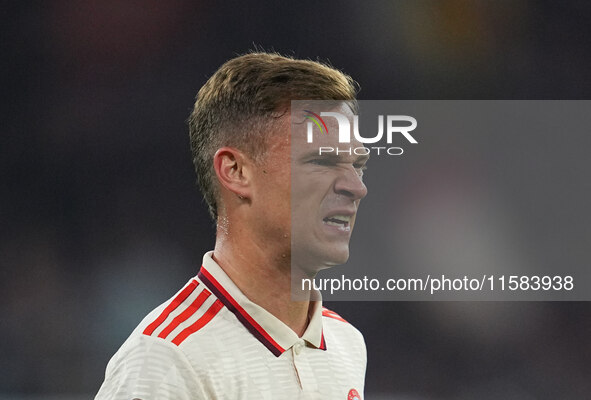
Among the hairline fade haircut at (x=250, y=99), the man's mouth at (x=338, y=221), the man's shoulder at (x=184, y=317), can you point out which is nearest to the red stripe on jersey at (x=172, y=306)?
the man's shoulder at (x=184, y=317)

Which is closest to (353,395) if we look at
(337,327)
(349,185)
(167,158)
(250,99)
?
(337,327)

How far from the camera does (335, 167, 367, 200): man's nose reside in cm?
144

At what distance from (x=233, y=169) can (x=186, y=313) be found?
279mm

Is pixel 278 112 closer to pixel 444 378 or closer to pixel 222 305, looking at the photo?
pixel 222 305

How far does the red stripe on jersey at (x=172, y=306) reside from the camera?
1.39 metres

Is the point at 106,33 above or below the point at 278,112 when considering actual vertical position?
above

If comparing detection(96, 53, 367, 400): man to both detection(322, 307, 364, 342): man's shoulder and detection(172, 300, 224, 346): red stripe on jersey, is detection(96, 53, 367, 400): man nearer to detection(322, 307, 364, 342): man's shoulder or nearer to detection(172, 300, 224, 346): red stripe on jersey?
detection(172, 300, 224, 346): red stripe on jersey

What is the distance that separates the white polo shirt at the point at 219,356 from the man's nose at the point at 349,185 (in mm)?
266

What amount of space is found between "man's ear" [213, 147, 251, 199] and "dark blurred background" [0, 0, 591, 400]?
9.63 feet

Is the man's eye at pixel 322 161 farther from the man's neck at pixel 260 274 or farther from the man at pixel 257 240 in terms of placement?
the man's neck at pixel 260 274

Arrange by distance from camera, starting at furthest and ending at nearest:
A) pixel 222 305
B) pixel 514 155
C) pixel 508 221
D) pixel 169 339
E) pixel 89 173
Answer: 1. pixel 89 173
2. pixel 508 221
3. pixel 514 155
4. pixel 222 305
5. pixel 169 339

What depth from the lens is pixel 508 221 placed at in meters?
4.06

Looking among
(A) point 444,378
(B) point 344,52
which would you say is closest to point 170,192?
(B) point 344,52

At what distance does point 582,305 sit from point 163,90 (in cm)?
271
